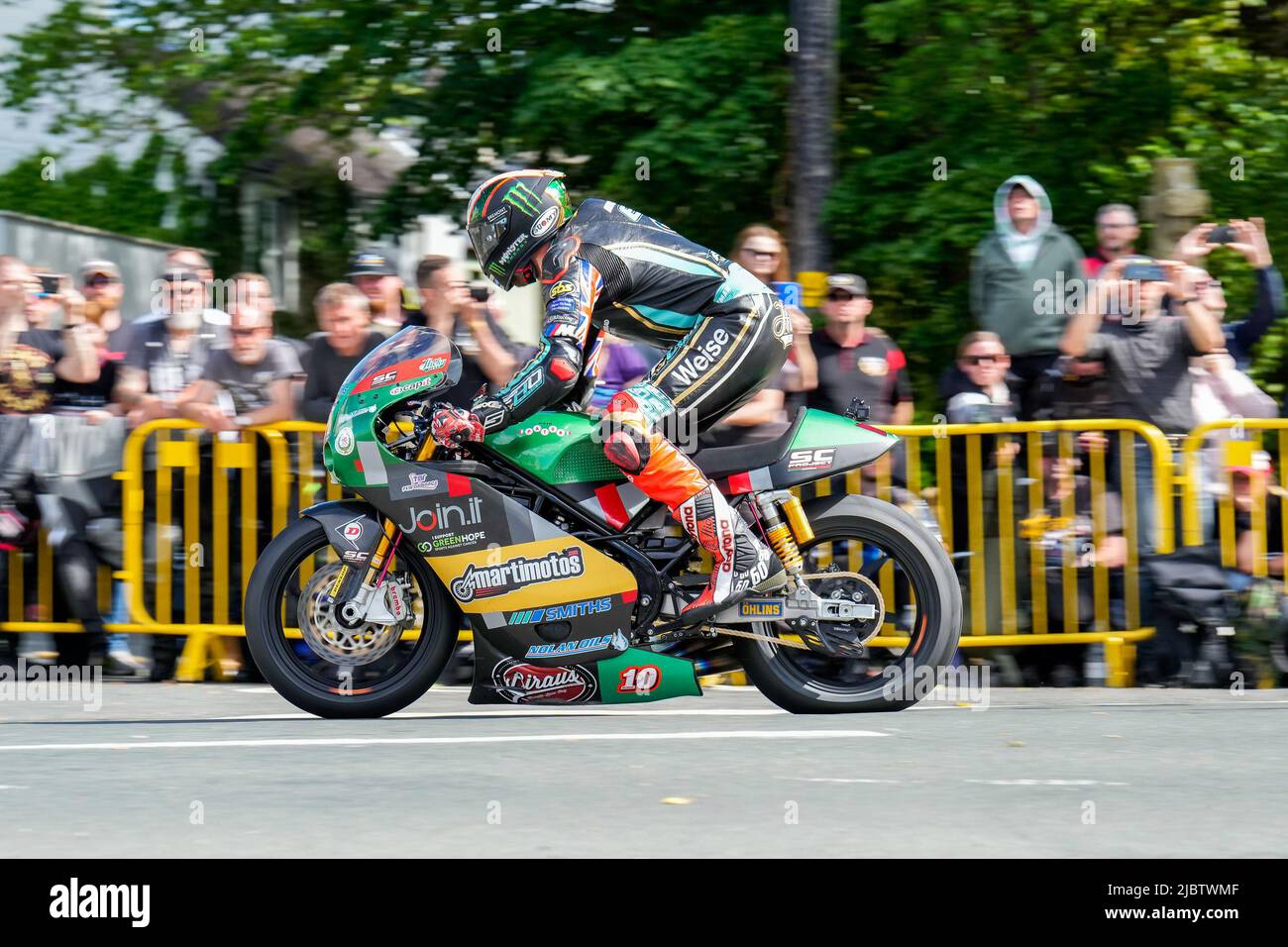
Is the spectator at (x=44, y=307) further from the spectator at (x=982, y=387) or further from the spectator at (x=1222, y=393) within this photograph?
the spectator at (x=1222, y=393)

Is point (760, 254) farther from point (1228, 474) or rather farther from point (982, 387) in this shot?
point (1228, 474)

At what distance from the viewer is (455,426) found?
24.1 feet

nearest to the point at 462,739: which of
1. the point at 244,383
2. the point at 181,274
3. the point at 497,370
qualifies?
the point at 497,370

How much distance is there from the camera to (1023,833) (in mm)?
5355

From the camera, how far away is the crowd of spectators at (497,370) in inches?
388

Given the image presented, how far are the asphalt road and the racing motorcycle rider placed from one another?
855 millimetres

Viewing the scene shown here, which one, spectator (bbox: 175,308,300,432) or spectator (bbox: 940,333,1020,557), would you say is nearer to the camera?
spectator (bbox: 940,333,1020,557)

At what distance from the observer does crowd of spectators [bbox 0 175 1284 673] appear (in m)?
9.84

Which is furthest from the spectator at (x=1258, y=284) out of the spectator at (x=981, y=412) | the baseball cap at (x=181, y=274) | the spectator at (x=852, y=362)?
the baseball cap at (x=181, y=274)

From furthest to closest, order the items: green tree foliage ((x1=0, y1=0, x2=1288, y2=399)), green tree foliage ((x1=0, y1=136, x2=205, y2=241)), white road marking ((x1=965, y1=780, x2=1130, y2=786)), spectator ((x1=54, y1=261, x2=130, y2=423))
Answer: green tree foliage ((x1=0, y1=136, x2=205, y2=241)) < green tree foliage ((x1=0, y1=0, x2=1288, y2=399)) < spectator ((x1=54, y1=261, x2=130, y2=423)) < white road marking ((x1=965, y1=780, x2=1130, y2=786))

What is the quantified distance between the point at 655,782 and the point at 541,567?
4.75ft

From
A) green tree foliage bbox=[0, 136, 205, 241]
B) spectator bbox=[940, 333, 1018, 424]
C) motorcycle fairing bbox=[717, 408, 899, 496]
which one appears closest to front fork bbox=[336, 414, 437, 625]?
motorcycle fairing bbox=[717, 408, 899, 496]

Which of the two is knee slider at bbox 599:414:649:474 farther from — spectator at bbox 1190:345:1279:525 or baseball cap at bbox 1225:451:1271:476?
spectator at bbox 1190:345:1279:525
